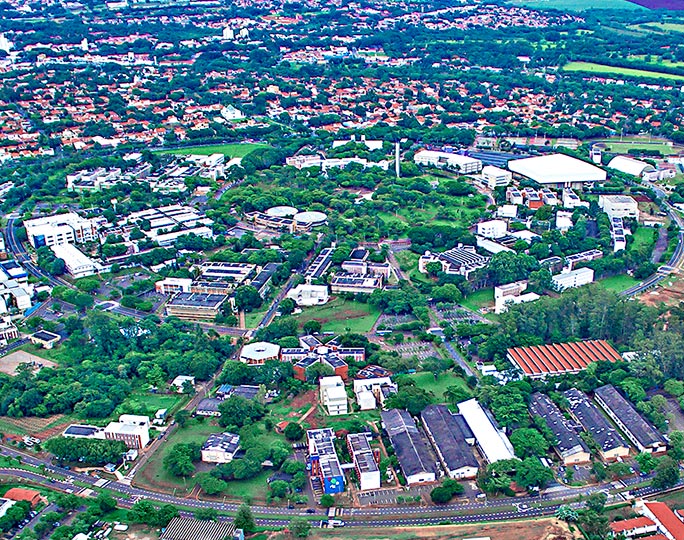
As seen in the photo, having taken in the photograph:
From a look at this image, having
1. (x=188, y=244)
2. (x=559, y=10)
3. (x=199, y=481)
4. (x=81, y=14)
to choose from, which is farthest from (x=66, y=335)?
(x=559, y=10)

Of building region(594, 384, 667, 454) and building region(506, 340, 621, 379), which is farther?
building region(506, 340, 621, 379)

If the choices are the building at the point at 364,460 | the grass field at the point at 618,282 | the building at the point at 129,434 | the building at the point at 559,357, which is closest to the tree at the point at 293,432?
the building at the point at 364,460

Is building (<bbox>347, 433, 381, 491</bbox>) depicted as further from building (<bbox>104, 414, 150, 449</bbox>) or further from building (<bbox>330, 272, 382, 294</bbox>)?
building (<bbox>330, 272, 382, 294</bbox>)

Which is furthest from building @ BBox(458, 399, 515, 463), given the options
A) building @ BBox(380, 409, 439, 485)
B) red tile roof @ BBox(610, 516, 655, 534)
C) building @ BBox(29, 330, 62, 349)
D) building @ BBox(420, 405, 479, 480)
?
building @ BBox(29, 330, 62, 349)

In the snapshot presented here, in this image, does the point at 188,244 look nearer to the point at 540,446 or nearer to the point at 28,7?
the point at 540,446

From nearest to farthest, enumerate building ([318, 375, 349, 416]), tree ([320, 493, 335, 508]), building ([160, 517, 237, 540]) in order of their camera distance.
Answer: building ([160, 517, 237, 540])
tree ([320, 493, 335, 508])
building ([318, 375, 349, 416])

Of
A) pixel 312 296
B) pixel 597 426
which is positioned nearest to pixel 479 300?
pixel 312 296
